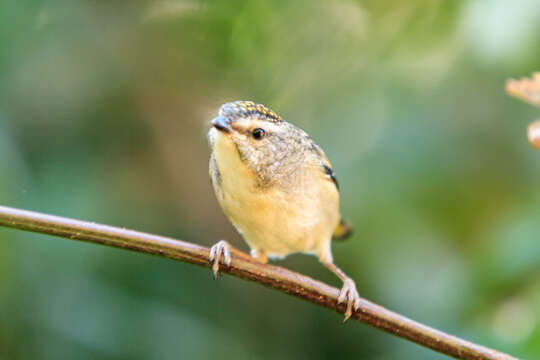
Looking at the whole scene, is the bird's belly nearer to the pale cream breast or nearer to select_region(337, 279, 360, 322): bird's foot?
the pale cream breast

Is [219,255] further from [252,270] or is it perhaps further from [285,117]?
[285,117]

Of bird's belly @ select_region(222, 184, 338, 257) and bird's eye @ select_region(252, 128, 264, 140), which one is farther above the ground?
bird's eye @ select_region(252, 128, 264, 140)

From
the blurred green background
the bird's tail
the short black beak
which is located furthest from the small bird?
the blurred green background

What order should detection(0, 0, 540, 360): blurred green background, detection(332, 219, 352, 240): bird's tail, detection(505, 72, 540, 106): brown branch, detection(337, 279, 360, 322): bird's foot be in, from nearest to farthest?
detection(505, 72, 540, 106): brown branch < detection(337, 279, 360, 322): bird's foot < detection(0, 0, 540, 360): blurred green background < detection(332, 219, 352, 240): bird's tail

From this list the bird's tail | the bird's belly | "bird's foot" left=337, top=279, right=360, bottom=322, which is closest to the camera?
"bird's foot" left=337, top=279, right=360, bottom=322

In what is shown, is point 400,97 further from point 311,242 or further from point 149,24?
point 149,24

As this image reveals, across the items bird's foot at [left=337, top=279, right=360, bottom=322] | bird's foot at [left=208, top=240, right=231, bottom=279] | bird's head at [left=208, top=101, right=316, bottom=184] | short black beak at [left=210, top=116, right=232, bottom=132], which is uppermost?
short black beak at [left=210, top=116, right=232, bottom=132]
